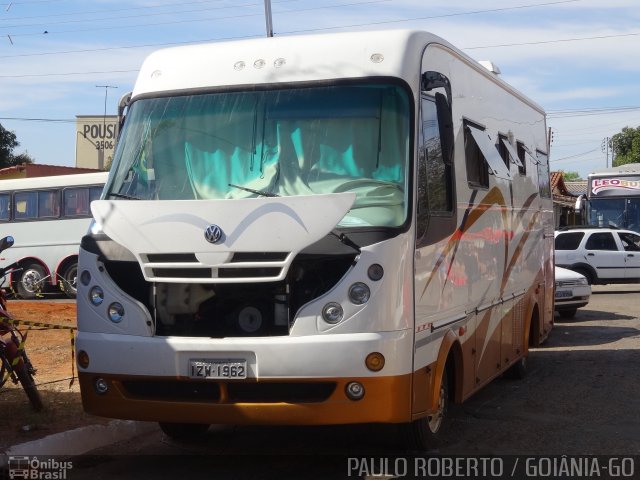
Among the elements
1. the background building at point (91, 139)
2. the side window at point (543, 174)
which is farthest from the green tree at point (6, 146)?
the side window at point (543, 174)

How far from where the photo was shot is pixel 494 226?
918cm

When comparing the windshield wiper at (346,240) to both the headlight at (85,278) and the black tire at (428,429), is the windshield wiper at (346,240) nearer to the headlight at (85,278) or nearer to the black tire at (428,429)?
the black tire at (428,429)

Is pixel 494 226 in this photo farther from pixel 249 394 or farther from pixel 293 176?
pixel 249 394

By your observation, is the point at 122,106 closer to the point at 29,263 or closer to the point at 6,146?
the point at 29,263

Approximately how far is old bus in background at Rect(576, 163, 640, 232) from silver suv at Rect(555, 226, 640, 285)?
3.46 metres

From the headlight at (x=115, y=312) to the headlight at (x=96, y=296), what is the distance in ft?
0.33

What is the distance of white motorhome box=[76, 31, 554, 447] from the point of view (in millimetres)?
6078

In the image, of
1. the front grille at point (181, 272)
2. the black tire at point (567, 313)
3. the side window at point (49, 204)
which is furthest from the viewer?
the side window at point (49, 204)

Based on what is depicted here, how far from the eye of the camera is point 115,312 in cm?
648

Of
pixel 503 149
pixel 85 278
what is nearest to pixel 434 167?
pixel 85 278

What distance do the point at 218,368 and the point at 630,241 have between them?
21.4m

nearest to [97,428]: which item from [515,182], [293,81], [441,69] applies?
[293,81]

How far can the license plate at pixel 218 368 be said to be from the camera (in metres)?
6.13

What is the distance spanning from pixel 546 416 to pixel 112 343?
4.41 meters
